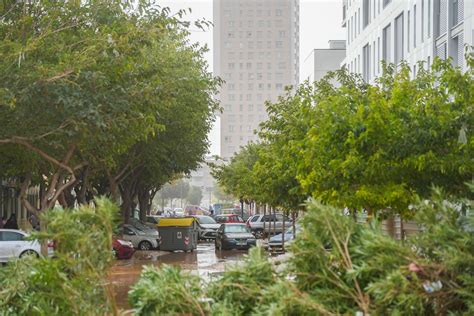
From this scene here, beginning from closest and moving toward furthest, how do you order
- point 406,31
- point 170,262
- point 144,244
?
1. point 170,262
2. point 406,31
3. point 144,244

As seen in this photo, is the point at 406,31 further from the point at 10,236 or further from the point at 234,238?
the point at 10,236

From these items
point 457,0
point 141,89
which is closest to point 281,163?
point 141,89

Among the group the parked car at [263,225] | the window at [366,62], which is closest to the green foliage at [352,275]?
the window at [366,62]

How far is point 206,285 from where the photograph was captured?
9.84 meters

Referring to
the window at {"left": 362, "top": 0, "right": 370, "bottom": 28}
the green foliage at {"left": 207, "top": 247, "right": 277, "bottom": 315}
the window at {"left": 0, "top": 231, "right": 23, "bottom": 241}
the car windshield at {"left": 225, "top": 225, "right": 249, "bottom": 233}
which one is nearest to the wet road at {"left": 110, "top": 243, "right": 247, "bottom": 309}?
the car windshield at {"left": 225, "top": 225, "right": 249, "bottom": 233}

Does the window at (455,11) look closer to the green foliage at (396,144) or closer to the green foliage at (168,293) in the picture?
the green foliage at (396,144)

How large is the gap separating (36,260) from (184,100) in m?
25.6

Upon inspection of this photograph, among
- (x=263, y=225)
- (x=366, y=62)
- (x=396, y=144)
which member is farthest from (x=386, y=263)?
(x=263, y=225)

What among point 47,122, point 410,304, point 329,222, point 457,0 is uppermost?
point 457,0

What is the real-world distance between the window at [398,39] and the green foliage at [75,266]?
3393 centimetres

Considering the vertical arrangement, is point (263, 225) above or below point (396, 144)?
below

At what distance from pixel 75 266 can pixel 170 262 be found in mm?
24033

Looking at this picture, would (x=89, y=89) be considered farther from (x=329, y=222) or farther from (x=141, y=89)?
(x=329, y=222)

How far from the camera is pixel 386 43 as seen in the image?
4516 centimetres
